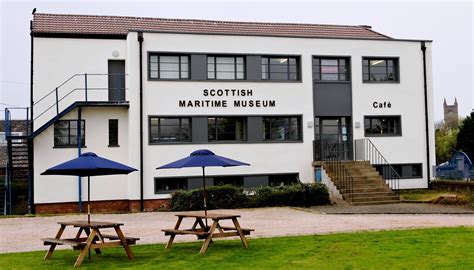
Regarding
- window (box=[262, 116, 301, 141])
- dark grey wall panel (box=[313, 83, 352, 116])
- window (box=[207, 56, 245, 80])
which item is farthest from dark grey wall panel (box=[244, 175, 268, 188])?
window (box=[207, 56, 245, 80])

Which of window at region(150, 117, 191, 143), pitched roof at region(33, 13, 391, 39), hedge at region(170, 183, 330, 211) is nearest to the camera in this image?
hedge at region(170, 183, 330, 211)

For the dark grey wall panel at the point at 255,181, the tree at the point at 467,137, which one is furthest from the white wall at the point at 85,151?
the tree at the point at 467,137

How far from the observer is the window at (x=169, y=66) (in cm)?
2744

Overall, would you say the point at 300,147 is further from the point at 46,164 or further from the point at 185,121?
the point at 46,164

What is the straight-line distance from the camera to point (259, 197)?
25172mm

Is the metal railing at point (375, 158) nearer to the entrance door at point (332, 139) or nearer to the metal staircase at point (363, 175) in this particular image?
the metal staircase at point (363, 175)

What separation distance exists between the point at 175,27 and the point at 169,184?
805 cm

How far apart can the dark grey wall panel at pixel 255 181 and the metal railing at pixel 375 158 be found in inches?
179

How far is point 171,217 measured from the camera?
71.1 ft

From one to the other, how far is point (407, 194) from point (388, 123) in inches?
151

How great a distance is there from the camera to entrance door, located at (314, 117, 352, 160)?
29.0m

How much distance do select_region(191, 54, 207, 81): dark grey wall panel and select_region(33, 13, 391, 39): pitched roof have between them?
3.53 feet

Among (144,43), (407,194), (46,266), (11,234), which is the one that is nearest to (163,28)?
(144,43)

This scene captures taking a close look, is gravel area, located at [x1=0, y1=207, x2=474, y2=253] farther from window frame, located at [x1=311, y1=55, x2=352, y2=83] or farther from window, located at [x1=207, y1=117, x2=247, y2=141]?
window frame, located at [x1=311, y1=55, x2=352, y2=83]
